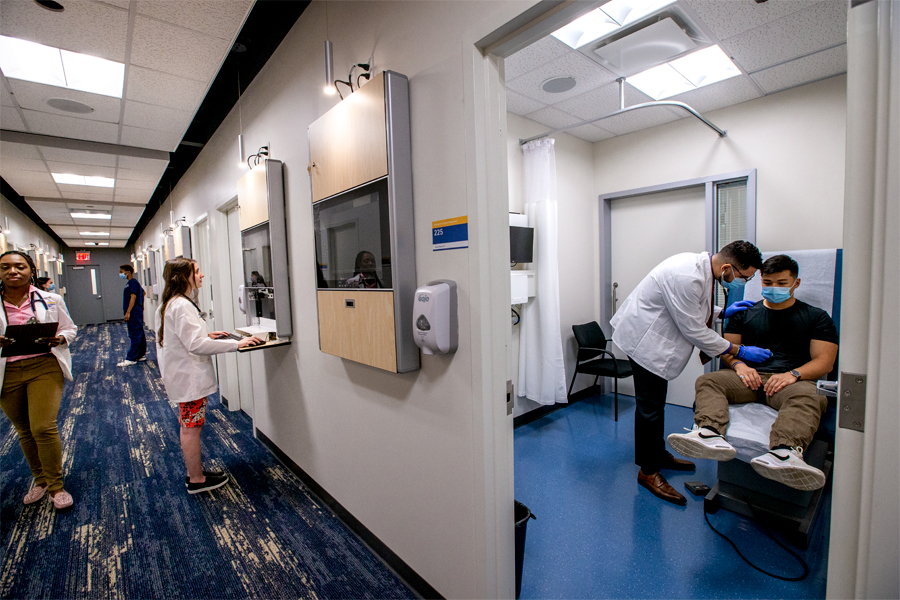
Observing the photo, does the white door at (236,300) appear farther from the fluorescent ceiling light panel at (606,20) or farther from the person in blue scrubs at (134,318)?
the person in blue scrubs at (134,318)

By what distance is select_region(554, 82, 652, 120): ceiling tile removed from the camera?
10.1 ft

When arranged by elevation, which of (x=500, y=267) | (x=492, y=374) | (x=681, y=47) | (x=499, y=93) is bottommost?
(x=492, y=374)

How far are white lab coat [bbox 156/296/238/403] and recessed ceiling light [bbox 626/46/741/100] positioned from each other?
11.1 ft

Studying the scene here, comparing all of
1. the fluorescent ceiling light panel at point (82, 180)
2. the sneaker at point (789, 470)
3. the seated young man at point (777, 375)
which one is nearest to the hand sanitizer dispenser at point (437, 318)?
the seated young man at point (777, 375)

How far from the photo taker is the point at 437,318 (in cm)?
138

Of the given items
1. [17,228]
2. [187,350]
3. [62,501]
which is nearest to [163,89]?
[187,350]

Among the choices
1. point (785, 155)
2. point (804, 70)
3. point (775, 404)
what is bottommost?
point (775, 404)

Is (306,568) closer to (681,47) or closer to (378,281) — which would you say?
(378,281)

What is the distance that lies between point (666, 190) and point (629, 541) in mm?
3135

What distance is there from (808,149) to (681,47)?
142 cm

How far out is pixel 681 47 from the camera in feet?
8.20

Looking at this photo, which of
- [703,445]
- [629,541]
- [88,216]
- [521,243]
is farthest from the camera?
[88,216]

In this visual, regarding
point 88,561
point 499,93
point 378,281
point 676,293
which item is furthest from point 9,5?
point 676,293

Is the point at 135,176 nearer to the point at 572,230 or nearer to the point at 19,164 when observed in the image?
the point at 19,164
